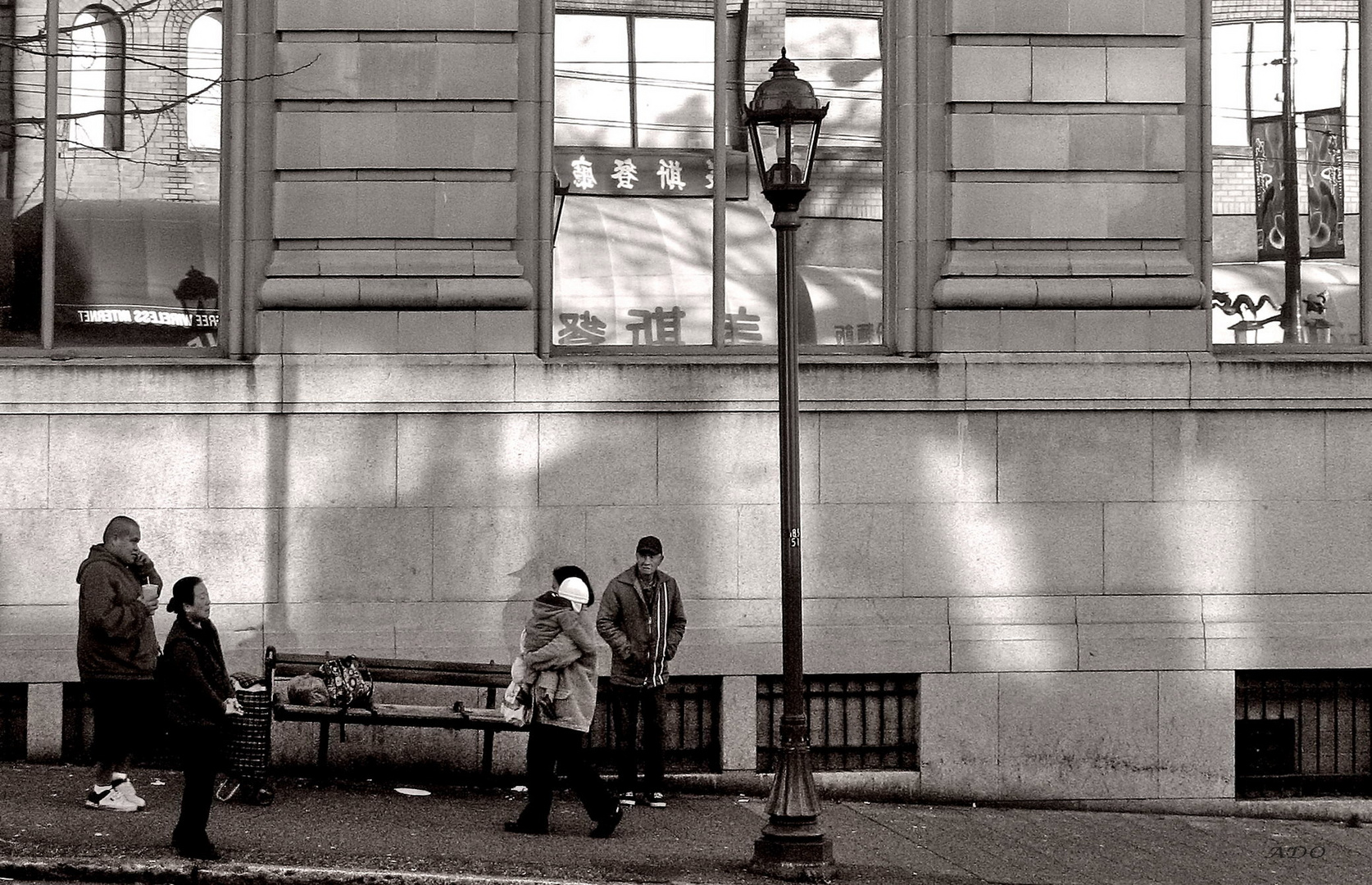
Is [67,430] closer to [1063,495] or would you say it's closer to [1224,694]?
[1063,495]

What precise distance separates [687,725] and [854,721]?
4.27 ft

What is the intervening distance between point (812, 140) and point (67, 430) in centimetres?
618

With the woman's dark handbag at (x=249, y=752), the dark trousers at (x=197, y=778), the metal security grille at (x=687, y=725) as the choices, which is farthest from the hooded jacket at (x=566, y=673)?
the metal security grille at (x=687, y=725)

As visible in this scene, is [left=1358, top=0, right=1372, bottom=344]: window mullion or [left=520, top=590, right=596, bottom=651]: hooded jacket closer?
[left=520, top=590, right=596, bottom=651]: hooded jacket

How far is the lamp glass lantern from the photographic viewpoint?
952 centimetres

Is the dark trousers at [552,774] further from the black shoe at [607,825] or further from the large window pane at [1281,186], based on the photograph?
the large window pane at [1281,186]

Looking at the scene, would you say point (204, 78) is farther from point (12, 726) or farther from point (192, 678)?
point (192, 678)

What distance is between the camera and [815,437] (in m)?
12.5

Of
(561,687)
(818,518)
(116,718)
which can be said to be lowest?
(116,718)

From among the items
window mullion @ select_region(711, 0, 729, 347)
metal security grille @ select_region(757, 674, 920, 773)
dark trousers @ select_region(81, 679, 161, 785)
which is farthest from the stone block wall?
dark trousers @ select_region(81, 679, 161, 785)

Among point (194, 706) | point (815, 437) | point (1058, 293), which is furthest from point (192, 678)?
point (1058, 293)

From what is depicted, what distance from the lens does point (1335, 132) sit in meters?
13.3

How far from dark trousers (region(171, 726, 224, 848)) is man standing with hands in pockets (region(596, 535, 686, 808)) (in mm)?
3186

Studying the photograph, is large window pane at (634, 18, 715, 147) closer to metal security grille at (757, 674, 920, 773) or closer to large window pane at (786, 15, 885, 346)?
large window pane at (786, 15, 885, 346)
